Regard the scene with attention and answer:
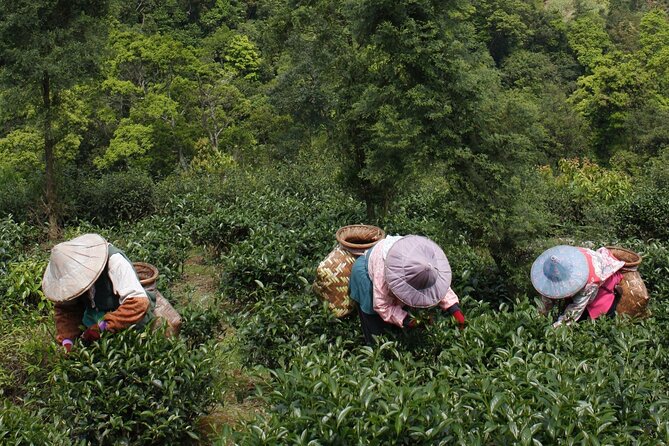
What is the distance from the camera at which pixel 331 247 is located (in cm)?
611

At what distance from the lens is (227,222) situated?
276 inches

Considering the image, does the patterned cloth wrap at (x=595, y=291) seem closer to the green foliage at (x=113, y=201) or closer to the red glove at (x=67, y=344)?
the red glove at (x=67, y=344)

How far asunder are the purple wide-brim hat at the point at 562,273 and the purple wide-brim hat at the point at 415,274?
1052 millimetres

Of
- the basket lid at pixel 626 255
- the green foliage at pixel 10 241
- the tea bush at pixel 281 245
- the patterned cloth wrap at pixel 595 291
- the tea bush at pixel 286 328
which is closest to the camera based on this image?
the tea bush at pixel 286 328

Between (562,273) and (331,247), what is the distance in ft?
7.86

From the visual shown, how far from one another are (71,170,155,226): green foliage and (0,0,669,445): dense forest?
34 millimetres

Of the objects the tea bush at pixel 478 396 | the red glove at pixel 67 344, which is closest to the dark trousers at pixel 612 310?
the tea bush at pixel 478 396

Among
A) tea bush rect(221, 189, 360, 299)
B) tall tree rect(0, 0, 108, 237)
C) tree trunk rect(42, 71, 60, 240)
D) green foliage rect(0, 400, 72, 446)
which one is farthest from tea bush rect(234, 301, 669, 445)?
tree trunk rect(42, 71, 60, 240)

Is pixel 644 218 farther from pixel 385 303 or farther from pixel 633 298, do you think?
pixel 385 303

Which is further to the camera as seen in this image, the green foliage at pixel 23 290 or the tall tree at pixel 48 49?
the tall tree at pixel 48 49

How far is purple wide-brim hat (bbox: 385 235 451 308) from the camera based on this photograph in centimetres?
358

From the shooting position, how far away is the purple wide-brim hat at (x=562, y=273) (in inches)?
169

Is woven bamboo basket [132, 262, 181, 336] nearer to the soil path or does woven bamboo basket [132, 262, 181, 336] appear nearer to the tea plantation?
the tea plantation

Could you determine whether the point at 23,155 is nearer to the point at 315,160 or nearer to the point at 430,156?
the point at 315,160
